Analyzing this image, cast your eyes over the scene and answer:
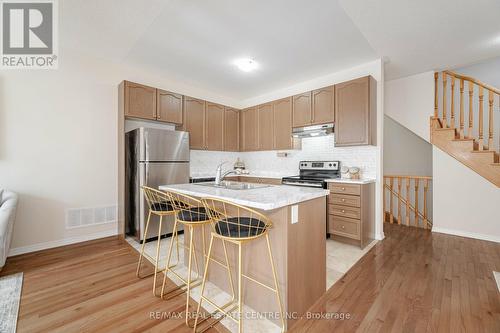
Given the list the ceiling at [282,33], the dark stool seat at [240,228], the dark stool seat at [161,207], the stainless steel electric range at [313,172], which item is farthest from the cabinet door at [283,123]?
the dark stool seat at [240,228]

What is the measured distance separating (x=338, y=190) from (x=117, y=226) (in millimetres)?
3550

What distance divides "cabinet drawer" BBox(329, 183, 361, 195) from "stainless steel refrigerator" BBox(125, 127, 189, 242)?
7.98 feet

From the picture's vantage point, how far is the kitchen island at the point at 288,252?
1540 millimetres

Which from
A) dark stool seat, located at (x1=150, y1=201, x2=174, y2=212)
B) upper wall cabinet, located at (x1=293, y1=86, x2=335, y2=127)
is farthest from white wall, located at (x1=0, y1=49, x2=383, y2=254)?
dark stool seat, located at (x1=150, y1=201, x2=174, y2=212)

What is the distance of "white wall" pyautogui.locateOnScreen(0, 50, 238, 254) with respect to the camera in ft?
9.05

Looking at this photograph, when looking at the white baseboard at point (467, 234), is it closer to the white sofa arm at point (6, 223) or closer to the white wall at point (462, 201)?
the white wall at point (462, 201)

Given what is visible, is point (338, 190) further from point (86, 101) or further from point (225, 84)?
point (86, 101)

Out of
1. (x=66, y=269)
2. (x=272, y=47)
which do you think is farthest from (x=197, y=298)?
(x=272, y=47)

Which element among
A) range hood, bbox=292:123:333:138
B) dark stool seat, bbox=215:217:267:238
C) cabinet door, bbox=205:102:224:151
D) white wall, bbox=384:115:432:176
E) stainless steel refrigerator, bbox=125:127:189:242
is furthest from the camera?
white wall, bbox=384:115:432:176

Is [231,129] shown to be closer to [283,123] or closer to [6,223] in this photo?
[283,123]

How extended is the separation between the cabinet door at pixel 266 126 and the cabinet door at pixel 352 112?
55.2 inches

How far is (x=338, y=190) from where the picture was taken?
10.5 ft

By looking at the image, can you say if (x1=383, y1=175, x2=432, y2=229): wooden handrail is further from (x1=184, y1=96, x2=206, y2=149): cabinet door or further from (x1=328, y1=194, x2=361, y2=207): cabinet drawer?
(x1=184, y1=96, x2=206, y2=149): cabinet door

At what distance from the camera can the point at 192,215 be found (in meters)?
1.84
